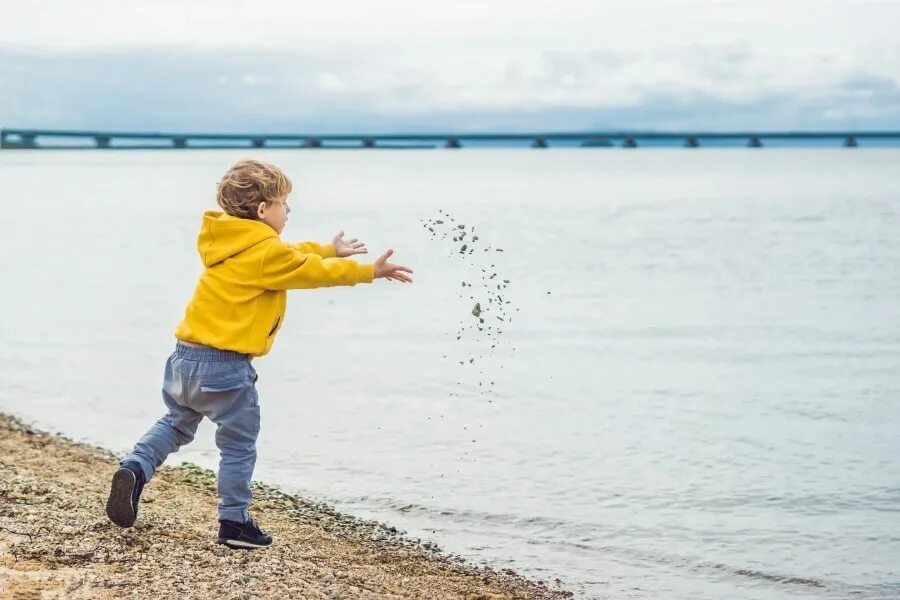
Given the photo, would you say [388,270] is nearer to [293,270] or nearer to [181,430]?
[293,270]

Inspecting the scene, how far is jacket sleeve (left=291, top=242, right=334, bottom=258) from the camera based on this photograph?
5566 mm

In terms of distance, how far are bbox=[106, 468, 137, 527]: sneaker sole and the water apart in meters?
2.17


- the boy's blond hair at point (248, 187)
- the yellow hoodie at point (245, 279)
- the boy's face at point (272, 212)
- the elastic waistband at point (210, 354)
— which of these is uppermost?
the boy's blond hair at point (248, 187)

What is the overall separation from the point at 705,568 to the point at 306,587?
2.73 m

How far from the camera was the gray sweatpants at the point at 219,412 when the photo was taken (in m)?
5.28

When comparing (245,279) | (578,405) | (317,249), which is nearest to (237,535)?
(245,279)

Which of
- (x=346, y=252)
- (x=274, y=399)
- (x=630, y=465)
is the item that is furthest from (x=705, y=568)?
(x=274, y=399)

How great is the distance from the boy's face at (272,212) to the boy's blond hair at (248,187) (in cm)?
2

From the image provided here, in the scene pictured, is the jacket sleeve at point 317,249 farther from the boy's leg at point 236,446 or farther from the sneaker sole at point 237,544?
the sneaker sole at point 237,544

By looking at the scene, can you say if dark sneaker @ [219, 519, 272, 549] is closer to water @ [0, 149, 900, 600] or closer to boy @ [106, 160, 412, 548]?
boy @ [106, 160, 412, 548]

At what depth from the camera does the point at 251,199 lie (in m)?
5.30

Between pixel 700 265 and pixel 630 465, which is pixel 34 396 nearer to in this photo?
pixel 630 465

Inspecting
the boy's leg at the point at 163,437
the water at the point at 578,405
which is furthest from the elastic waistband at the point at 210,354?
the water at the point at 578,405

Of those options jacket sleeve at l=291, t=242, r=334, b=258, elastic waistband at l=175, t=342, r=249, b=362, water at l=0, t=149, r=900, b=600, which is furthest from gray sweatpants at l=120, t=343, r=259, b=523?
water at l=0, t=149, r=900, b=600
